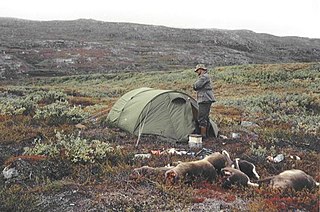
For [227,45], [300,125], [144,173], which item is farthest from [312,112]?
[227,45]

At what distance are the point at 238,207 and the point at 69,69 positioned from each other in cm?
5238

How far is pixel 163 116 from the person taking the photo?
12.9 metres

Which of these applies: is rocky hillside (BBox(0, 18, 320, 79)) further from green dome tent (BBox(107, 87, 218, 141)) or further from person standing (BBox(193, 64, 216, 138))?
person standing (BBox(193, 64, 216, 138))

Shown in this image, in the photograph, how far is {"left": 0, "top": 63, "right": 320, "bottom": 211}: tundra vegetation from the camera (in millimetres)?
6801

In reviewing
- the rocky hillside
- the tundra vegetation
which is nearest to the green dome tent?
the tundra vegetation

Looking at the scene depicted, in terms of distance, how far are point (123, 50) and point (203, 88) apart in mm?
64291

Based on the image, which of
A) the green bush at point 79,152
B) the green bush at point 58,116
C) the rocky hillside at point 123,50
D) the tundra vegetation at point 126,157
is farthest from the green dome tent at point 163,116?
the rocky hillside at point 123,50

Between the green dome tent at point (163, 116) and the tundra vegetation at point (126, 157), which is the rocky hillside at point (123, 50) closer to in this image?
the tundra vegetation at point (126, 157)

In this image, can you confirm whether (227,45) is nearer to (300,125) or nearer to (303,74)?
(303,74)

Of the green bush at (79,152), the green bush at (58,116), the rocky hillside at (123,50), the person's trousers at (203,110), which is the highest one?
the person's trousers at (203,110)

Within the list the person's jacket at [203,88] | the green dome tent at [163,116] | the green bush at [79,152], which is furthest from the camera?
the green dome tent at [163,116]

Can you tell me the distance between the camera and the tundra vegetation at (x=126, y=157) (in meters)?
6.80

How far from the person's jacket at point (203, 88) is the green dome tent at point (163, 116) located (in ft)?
3.43

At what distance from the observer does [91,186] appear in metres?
7.59
